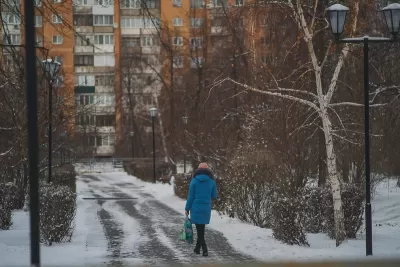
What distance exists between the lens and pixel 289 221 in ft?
39.3

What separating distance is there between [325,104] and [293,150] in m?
5.20

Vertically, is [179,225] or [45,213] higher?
[45,213]

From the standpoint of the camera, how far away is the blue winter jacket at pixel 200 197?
11055 mm

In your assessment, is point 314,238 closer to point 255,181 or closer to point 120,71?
point 255,181

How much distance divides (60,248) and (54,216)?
28.0 inches

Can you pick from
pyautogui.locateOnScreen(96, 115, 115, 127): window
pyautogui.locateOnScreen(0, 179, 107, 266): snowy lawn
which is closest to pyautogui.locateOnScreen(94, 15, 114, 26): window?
pyautogui.locateOnScreen(96, 115, 115, 127): window

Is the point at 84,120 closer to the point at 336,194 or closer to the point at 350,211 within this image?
the point at 350,211

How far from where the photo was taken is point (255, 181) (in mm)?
15672

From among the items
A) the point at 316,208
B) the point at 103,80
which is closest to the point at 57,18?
the point at 316,208

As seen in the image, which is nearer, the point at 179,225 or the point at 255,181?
the point at 255,181

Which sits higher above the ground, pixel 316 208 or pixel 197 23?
pixel 197 23

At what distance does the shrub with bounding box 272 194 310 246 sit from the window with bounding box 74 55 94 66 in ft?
188

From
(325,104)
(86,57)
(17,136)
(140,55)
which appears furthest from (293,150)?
(86,57)

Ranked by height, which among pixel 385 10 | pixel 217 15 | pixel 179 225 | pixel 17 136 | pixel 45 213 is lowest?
pixel 179 225
